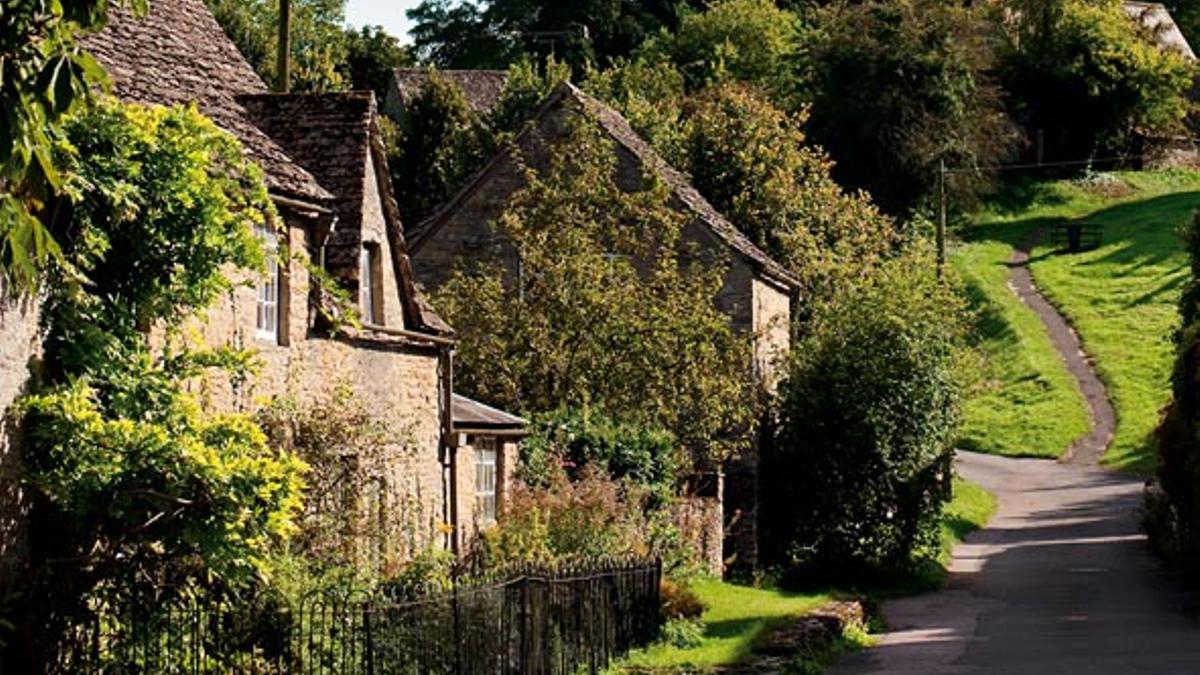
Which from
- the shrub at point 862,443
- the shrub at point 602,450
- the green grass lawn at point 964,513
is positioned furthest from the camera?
the green grass lawn at point 964,513

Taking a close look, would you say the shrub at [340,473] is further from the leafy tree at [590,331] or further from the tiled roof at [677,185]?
the tiled roof at [677,185]

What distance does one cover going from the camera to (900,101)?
261 feet

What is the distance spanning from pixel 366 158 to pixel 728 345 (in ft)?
40.8

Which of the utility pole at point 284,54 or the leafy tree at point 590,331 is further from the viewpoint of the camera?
the leafy tree at point 590,331

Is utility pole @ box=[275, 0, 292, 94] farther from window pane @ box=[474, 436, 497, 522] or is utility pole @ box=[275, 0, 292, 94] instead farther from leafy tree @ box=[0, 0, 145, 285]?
leafy tree @ box=[0, 0, 145, 285]

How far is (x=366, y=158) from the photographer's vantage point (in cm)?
2558

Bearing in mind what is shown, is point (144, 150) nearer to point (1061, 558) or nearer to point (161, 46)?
point (161, 46)

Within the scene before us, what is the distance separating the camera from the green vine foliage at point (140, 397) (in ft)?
52.4

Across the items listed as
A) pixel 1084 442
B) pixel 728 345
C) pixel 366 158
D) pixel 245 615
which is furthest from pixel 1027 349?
pixel 245 615

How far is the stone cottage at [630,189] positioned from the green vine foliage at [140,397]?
22740 mm

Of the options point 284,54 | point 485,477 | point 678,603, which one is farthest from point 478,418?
point 284,54

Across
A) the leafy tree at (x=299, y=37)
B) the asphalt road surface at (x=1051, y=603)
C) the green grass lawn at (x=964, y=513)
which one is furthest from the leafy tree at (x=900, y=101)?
the green grass lawn at (x=964, y=513)

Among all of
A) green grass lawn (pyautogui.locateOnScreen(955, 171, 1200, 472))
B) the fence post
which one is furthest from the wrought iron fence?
green grass lawn (pyautogui.locateOnScreen(955, 171, 1200, 472))

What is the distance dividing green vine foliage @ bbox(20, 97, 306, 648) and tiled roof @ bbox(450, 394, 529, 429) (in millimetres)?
10859
